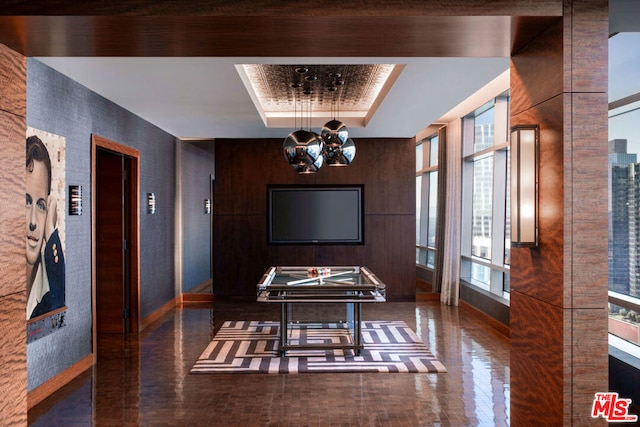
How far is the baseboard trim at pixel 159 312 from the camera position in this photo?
6684mm

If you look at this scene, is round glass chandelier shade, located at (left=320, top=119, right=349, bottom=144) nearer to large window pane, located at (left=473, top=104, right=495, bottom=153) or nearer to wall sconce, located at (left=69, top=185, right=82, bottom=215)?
wall sconce, located at (left=69, top=185, right=82, bottom=215)

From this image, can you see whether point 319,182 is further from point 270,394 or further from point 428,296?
point 270,394

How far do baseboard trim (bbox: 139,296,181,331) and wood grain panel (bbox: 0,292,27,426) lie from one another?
3.67m

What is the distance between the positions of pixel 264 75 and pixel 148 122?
2086 millimetres

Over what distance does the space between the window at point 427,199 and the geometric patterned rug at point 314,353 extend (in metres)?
4.04

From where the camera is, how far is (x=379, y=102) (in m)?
5.76

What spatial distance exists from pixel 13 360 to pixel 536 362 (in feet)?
9.03

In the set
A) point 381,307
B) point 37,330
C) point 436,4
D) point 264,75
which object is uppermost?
point 264,75

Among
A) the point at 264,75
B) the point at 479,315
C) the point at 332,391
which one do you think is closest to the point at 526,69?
the point at 332,391

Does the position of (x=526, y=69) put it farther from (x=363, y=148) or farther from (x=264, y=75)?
(x=363, y=148)

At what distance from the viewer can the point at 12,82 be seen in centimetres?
289

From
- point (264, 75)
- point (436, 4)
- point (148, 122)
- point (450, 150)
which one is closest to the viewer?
point (436, 4)

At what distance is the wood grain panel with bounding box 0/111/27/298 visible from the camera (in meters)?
2.80

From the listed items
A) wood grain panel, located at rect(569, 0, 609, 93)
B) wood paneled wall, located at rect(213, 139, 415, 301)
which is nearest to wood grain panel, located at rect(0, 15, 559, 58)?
wood grain panel, located at rect(569, 0, 609, 93)
